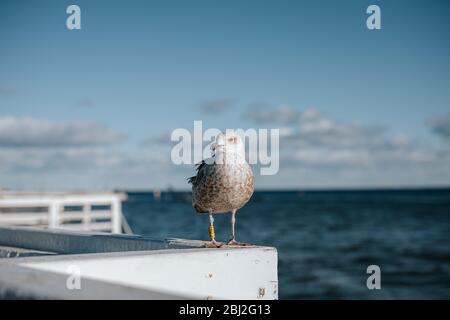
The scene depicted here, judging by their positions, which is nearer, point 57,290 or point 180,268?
point 57,290

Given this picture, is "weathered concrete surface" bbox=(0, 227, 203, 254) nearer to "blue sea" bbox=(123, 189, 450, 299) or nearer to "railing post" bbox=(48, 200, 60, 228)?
"railing post" bbox=(48, 200, 60, 228)

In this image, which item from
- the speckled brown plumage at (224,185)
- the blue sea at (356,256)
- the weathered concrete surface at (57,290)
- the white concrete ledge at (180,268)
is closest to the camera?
the weathered concrete surface at (57,290)

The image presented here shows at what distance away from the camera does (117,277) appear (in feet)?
11.0

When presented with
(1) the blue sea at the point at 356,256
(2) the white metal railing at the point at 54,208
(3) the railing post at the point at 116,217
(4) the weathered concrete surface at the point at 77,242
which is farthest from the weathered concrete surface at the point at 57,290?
(1) the blue sea at the point at 356,256

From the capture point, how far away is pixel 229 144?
179 inches

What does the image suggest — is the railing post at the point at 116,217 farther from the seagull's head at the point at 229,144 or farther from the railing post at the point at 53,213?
the seagull's head at the point at 229,144

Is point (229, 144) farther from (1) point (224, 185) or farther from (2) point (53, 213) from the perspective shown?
(2) point (53, 213)

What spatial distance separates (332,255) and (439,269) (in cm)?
661

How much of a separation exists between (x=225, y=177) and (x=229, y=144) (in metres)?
0.26

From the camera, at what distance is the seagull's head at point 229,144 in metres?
4.54

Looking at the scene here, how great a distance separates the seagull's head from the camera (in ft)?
14.9

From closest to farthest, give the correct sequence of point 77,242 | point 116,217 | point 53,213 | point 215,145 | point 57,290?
point 57,290 → point 215,145 → point 77,242 → point 53,213 → point 116,217

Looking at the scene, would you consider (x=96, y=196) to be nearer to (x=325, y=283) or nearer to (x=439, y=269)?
(x=325, y=283)

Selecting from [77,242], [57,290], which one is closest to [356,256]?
[77,242]
